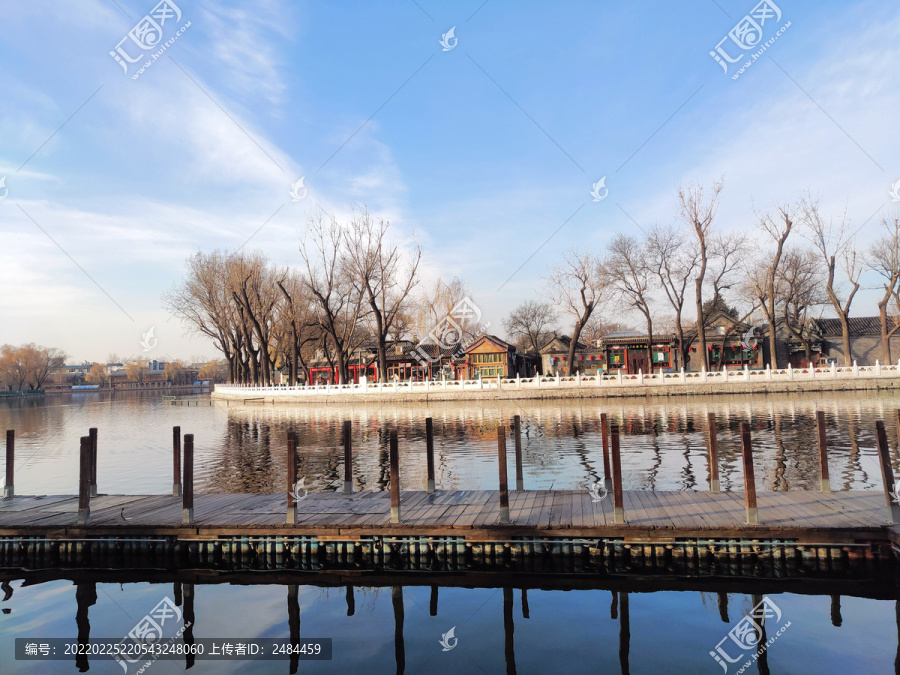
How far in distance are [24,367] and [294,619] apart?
6090 inches

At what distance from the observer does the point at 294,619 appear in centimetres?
877

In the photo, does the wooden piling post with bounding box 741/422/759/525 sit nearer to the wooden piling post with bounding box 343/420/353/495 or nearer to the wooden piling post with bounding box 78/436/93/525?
the wooden piling post with bounding box 343/420/353/495

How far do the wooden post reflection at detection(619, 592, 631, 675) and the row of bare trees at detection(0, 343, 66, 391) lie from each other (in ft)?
515

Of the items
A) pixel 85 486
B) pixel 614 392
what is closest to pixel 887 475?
pixel 85 486

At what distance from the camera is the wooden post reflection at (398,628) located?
757cm

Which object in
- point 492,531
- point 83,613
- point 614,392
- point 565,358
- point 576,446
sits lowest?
point 83,613

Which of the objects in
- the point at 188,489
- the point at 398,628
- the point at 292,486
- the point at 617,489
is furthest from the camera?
the point at 188,489

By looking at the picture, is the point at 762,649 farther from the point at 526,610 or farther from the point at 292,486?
the point at 292,486

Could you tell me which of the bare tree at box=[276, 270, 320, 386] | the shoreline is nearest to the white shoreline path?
the shoreline

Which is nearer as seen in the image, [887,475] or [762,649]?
[762,649]

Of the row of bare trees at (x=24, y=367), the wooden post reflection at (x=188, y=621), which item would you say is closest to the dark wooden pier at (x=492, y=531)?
the wooden post reflection at (x=188, y=621)

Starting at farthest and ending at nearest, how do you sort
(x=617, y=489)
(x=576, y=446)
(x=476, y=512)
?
(x=576, y=446)
(x=476, y=512)
(x=617, y=489)

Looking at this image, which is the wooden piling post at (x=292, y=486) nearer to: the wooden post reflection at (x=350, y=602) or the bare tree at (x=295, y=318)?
the wooden post reflection at (x=350, y=602)

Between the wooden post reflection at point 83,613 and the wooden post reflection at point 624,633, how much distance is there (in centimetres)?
693
